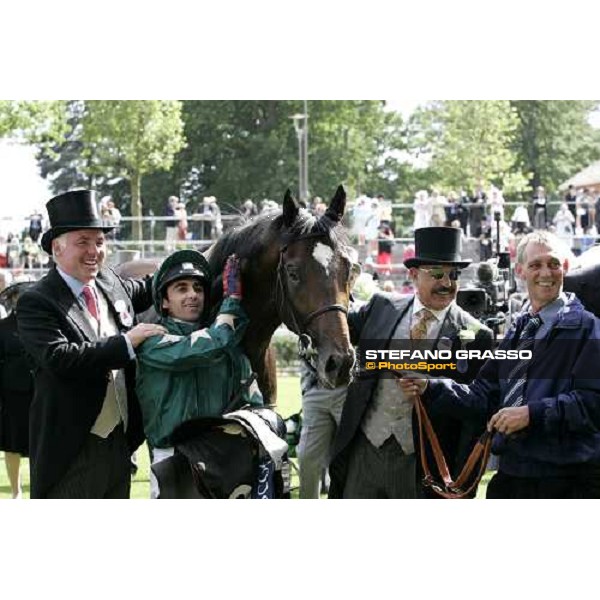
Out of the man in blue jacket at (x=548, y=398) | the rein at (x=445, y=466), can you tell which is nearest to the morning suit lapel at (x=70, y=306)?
the rein at (x=445, y=466)

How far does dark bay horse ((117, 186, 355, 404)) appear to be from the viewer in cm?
525

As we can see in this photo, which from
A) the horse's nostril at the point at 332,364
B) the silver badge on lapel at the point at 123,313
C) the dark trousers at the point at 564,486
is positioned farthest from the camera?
the silver badge on lapel at the point at 123,313

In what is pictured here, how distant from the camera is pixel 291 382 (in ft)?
65.3

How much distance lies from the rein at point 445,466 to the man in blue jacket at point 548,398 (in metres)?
0.10

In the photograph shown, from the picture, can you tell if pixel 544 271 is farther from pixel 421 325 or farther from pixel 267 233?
pixel 267 233

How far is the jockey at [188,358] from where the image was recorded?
206 inches

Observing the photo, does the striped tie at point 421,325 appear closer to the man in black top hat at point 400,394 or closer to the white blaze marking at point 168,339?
the man in black top hat at point 400,394

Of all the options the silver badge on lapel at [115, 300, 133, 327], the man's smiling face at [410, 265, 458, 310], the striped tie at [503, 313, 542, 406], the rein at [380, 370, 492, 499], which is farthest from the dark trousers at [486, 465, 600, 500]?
the silver badge on lapel at [115, 300, 133, 327]

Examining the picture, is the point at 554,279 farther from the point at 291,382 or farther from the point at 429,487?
the point at 291,382

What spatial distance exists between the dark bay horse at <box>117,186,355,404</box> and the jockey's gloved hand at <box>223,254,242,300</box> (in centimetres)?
8

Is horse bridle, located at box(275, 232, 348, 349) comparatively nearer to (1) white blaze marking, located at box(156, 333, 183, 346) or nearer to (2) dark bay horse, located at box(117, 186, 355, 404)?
(2) dark bay horse, located at box(117, 186, 355, 404)

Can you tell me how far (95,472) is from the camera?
5402 mm
